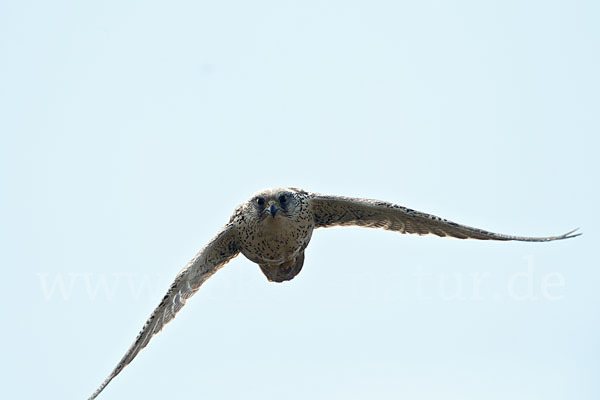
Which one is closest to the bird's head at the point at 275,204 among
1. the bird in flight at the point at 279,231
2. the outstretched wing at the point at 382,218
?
the bird in flight at the point at 279,231

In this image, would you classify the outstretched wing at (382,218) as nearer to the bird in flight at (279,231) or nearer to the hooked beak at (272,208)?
the bird in flight at (279,231)

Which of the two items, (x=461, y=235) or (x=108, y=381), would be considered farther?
(x=461, y=235)

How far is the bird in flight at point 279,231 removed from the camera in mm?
18984

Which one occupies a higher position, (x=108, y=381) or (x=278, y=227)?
(x=278, y=227)

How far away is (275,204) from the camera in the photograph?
18828mm

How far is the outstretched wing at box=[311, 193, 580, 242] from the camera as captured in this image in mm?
19328

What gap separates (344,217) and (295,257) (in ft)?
3.68

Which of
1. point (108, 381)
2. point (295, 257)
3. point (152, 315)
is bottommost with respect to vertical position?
point (108, 381)

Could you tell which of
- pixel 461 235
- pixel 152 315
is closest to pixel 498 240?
pixel 461 235

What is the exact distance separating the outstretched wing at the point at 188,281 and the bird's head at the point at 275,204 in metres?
0.68

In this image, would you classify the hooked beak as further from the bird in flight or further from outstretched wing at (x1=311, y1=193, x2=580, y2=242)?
outstretched wing at (x1=311, y1=193, x2=580, y2=242)

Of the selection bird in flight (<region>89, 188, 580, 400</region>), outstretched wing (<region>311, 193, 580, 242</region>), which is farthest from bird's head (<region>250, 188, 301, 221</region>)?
outstretched wing (<region>311, 193, 580, 242</region>)

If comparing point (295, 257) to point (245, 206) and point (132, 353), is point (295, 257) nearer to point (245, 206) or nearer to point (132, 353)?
point (245, 206)

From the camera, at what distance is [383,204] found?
19.5 metres
